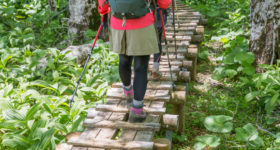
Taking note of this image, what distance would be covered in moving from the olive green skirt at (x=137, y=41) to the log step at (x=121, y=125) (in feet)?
2.78

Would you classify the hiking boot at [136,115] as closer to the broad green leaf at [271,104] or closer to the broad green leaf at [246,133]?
the broad green leaf at [246,133]

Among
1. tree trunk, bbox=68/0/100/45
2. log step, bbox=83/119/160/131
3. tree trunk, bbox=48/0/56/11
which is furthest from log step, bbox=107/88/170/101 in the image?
tree trunk, bbox=48/0/56/11

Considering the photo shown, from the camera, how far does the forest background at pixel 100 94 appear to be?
10.8 feet

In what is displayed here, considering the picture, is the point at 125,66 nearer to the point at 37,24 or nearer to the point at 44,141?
the point at 44,141

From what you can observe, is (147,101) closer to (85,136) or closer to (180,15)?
(85,136)

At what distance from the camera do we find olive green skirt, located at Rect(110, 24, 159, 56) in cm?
279

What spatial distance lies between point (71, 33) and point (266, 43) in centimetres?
510

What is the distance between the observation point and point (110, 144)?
2.78 metres

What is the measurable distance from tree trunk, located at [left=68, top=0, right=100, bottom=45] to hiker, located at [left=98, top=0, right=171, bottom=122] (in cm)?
451

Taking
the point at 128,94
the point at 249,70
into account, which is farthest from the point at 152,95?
the point at 249,70

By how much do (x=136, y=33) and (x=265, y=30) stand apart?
3.23m

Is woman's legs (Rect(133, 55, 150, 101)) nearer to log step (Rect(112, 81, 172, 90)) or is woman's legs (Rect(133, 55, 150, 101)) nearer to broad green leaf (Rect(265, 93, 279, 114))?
log step (Rect(112, 81, 172, 90))

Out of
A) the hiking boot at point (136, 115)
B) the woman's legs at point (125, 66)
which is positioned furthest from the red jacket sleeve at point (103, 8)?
the hiking boot at point (136, 115)

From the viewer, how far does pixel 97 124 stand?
3.14 meters
